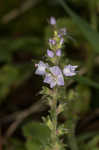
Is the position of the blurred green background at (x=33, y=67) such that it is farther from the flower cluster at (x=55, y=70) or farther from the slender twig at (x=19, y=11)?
the flower cluster at (x=55, y=70)

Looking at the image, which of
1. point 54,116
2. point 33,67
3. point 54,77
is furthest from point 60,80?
point 33,67

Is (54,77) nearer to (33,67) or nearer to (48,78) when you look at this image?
(48,78)

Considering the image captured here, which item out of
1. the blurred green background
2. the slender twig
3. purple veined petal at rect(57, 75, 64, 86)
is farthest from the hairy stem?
the slender twig

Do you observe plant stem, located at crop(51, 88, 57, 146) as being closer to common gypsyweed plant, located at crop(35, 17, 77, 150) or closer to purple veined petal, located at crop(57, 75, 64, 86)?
common gypsyweed plant, located at crop(35, 17, 77, 150)

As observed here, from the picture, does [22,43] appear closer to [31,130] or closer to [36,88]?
[36,88]

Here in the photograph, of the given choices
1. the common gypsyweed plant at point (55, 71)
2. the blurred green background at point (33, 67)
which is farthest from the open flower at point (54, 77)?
the blurred green background at point (33, 67)

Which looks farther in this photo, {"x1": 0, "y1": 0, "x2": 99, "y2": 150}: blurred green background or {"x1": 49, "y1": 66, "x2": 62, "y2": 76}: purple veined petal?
{"x1": 0, "y1": 0, "x2": 99, "y2": 150}: blurred green background

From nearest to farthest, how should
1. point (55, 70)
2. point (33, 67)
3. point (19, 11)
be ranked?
point (55, 70) < point (33, 67) < point (19, 11)
